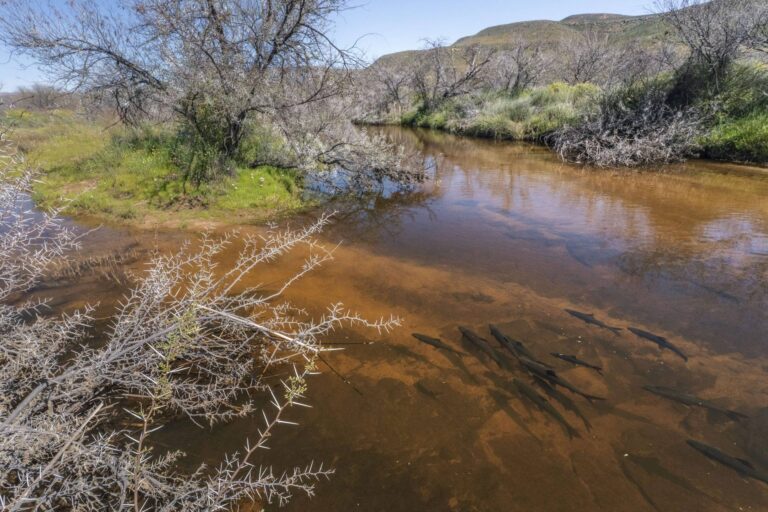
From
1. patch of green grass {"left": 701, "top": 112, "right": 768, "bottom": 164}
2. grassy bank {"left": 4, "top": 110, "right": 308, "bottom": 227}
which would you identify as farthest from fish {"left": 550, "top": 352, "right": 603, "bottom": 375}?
patch of green grass {"left": 701, "top": 112, "right": 768, "bottom": 164}

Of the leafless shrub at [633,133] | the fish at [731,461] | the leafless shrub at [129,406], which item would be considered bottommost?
the fish at [731,461]

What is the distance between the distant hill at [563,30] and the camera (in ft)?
187

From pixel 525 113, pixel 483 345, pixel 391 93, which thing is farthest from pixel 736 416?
pixel 391 93

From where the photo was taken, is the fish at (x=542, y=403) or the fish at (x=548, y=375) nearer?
the fish at (x=542, y=403)

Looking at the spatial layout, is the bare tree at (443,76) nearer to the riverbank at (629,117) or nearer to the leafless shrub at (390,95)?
the leafless shrub at (390,95)

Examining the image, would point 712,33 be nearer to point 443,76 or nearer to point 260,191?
point 260,191

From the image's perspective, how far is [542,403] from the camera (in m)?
3.23

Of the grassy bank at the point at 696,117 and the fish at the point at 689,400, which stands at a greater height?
the grassy bank at the point at 696,117

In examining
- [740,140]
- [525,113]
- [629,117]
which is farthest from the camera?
[525,113]

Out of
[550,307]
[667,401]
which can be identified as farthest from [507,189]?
[667,401]

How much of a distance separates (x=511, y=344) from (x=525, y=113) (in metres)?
20.1

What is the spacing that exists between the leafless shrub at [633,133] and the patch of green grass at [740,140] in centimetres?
51

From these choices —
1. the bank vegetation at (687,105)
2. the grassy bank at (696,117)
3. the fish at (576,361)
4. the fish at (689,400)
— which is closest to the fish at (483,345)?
the fish at (576,361)

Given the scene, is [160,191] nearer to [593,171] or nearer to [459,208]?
[459,208]
